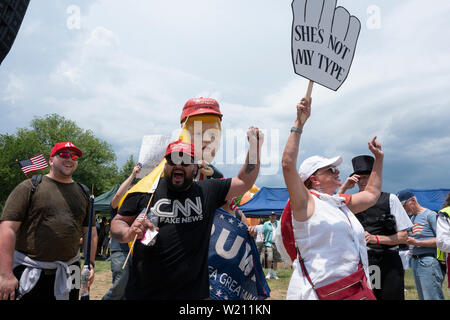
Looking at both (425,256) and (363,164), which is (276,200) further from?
(363,164)

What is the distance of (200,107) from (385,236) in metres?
2.61

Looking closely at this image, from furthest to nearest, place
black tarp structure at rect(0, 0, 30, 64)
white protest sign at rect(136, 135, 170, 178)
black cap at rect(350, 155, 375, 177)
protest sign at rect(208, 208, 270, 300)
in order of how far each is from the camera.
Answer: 1. black cap at rect(350, 155, 375, 177)
2. white protest sign at rect(136, 135, 170, 178)
3. protest sign at rect(208, 208, 270, 300)
4. black tarp structure at rect(0, 0, 30, 64)

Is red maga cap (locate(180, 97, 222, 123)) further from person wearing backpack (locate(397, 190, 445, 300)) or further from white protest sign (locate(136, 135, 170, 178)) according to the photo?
person wearing backpack (locate(397, 190, 445, 300))

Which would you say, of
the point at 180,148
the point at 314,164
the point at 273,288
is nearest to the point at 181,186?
the point at 180,148

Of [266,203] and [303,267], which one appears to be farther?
[266,203]

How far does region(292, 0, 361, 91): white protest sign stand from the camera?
2.60 m

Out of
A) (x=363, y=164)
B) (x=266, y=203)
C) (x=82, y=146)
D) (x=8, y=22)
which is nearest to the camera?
(x=8, y=22)

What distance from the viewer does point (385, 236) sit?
4176 mm

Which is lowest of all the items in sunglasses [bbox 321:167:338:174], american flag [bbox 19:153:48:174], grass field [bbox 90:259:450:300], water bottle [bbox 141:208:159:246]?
grass field [bbox 90:259:450:300]

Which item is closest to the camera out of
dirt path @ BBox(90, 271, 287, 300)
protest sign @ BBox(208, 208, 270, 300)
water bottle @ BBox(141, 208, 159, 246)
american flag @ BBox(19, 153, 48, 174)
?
water bottle @ BBox(141, 208, 159, 246)

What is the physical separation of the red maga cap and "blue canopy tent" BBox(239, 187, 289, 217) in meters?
12.0

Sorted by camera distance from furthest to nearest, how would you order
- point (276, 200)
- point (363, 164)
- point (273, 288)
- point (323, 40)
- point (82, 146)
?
point (82, 146) < point (276, 200) < point (273, 288) < point (363, 164) < point (323, 40)

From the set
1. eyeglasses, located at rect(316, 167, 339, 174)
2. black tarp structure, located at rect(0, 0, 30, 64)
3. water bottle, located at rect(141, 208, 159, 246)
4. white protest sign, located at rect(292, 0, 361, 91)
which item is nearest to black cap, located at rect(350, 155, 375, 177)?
eyeglasses, located at rect(316, 167, 339, 174)

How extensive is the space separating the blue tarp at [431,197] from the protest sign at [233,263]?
49.6 feet
